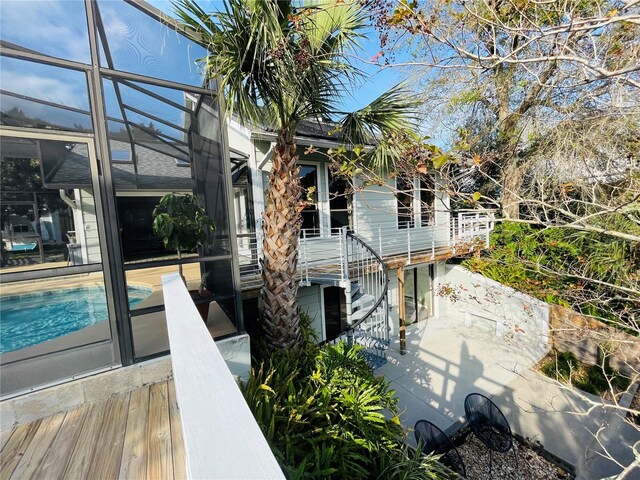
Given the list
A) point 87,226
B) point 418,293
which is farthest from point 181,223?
point 418,293

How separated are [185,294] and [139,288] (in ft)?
5.21

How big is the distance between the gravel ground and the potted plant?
207 inches

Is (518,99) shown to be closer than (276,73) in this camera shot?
No

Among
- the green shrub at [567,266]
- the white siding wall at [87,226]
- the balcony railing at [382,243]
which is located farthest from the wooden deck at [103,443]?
the green shrub at [567,266]

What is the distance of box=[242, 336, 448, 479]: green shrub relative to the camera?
2605mm

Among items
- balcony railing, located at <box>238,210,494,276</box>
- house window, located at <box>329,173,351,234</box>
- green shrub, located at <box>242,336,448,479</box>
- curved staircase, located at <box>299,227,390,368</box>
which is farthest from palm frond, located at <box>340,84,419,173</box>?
green shrub, located at <box>242,336,448,479</box>

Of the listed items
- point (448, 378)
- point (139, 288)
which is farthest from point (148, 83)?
point (448, 378)

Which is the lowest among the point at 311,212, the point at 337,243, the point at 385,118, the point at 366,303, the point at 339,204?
the point at 366,303

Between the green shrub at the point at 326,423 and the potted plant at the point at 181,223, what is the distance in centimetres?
175

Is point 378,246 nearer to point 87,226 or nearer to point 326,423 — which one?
point 326,423

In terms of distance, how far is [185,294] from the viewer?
2125mm

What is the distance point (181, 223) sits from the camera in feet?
10.8

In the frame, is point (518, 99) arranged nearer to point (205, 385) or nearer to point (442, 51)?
point (442, 51)

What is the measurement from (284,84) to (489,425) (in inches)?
233
